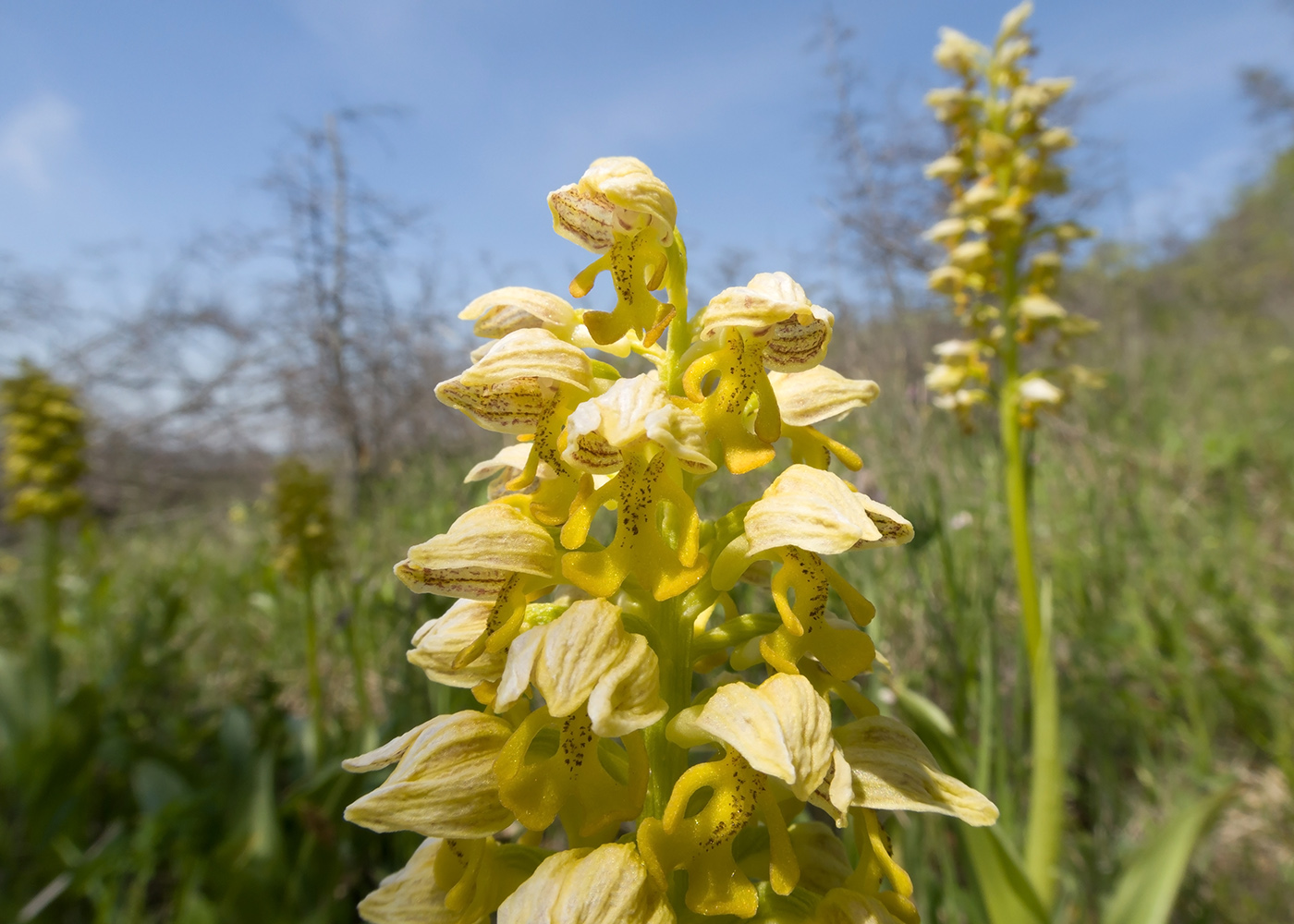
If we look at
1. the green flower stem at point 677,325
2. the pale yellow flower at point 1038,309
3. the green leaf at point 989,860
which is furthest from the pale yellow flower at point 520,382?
the pale yellow flower at point 1038,309

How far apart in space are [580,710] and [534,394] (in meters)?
0.41

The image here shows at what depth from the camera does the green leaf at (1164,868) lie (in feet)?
5.42

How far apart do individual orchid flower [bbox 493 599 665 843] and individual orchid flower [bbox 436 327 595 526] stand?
16cm

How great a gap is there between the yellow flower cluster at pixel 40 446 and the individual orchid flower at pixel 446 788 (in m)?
3.69

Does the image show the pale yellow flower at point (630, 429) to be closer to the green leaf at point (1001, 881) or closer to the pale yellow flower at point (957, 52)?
the green leaf at point (1001, 881)

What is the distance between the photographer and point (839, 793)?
2.60 ft

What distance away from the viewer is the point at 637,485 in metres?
0.90

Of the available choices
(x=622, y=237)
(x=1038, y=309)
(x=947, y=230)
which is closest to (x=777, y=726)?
(x=622, y=237)

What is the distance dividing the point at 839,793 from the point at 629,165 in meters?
0.79

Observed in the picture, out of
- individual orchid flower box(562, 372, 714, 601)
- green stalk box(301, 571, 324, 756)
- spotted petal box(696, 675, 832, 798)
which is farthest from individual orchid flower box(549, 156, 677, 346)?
green stalk box(301, 571, 324, 756)

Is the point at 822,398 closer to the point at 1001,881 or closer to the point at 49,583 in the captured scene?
the point at 1001,881

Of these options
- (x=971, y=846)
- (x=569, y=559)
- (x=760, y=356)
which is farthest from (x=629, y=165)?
(x=971, y=846)

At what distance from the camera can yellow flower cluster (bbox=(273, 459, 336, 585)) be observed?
3.23 metres

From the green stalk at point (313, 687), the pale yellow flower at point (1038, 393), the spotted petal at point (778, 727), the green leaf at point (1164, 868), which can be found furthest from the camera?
the pale yellow flower at point (1038, 393)
